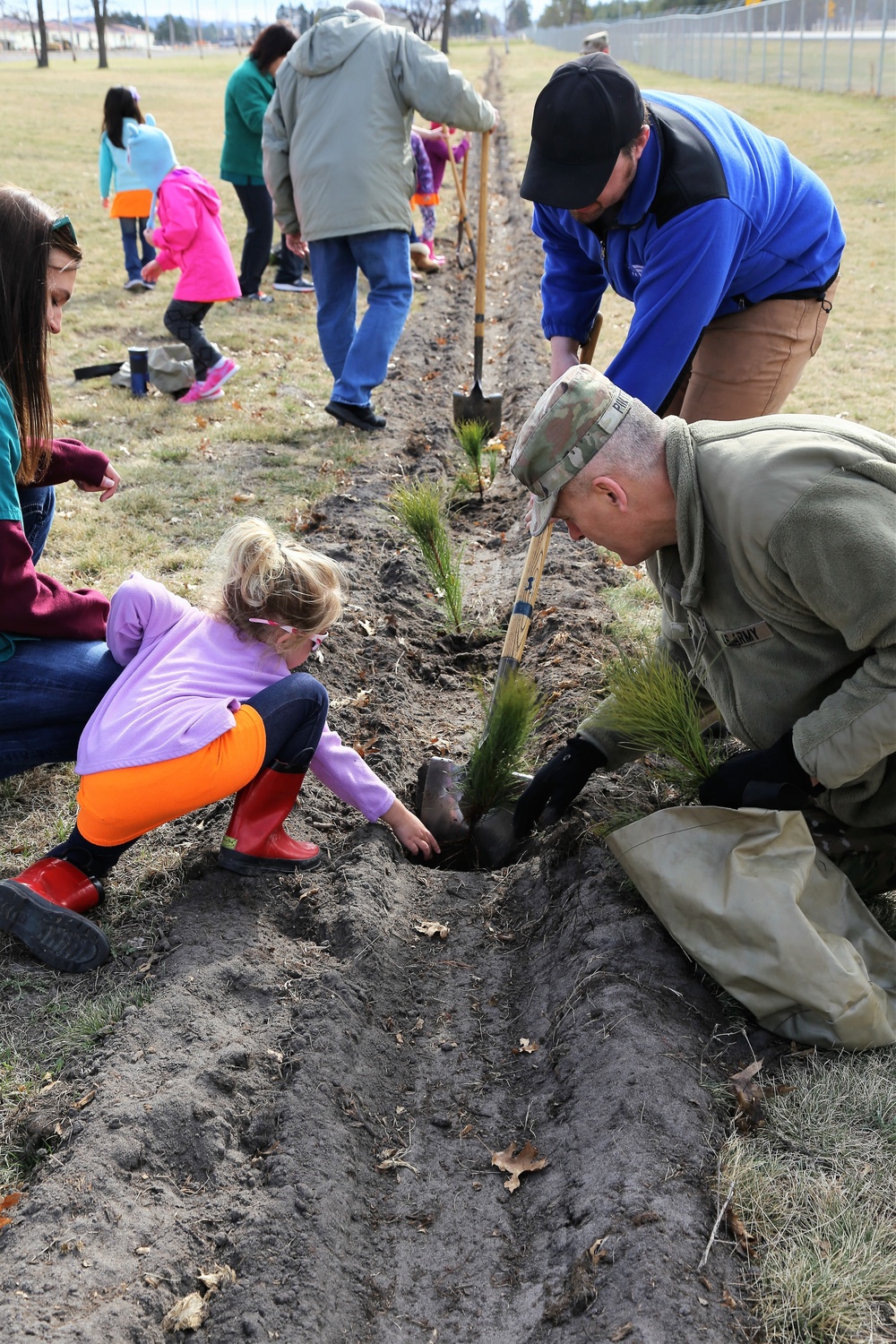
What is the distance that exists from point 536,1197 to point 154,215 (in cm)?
862

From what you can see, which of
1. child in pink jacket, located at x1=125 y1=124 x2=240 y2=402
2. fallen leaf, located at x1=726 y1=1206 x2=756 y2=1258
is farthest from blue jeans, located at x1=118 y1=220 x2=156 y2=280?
fallen leaf, located at x1=726 y1=1206 x2=756 y2=1258

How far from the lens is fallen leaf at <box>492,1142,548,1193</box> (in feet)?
7.35

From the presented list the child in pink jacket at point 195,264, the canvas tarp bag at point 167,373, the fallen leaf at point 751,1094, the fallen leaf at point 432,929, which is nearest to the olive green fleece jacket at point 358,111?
the child in pink jacket at point 195,264

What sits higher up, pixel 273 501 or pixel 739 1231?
pixel 273 501

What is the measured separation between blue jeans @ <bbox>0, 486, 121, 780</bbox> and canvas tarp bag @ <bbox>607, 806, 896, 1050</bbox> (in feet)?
5.35

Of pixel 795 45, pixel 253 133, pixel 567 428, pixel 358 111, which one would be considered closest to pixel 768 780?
pixel 567 428

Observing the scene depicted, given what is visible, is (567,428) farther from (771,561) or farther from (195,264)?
(195,264)

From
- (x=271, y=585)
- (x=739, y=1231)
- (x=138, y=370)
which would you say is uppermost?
(x=271, y=585)

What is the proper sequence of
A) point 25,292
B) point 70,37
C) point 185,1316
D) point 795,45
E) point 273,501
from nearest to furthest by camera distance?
point 185,1316 → point 25,292 → point 273,501 → point 795,45 → point 70,37

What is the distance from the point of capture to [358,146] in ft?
18.8

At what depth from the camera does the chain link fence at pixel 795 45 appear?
23125 millimetres

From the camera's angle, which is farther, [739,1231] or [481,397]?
[481,397]

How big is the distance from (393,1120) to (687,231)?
2.47 m

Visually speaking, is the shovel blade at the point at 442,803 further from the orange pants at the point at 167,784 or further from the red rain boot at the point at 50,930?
the red rain boot at the point at 50,930
